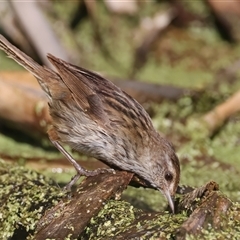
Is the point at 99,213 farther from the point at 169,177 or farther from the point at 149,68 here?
the point at 149,68

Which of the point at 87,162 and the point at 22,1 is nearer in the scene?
the point at 87,162

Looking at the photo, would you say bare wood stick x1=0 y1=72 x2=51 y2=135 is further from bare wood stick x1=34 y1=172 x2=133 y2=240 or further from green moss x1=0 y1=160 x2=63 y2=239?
bare wood stick x1=34 y1=172 x2=133 y2=240

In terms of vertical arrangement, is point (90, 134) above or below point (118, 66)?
below

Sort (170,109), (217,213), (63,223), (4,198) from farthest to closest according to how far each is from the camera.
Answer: (170,109)
(4,198)
(63,223)
(217,213)

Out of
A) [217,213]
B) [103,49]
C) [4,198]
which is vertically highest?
[103,49]

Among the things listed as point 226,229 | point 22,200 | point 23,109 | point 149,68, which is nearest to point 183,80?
point 149,68

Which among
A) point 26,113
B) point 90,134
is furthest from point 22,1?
point 90,134

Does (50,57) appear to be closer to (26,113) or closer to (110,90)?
(110,90)

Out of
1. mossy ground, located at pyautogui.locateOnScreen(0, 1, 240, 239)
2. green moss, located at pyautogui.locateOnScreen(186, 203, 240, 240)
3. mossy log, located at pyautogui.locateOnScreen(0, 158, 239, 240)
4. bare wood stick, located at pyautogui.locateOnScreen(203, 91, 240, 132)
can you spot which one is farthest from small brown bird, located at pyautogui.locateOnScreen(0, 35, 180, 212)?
bare wood stick, located at pyautogui.locateOnScreen(203, 91, 240, 132)
